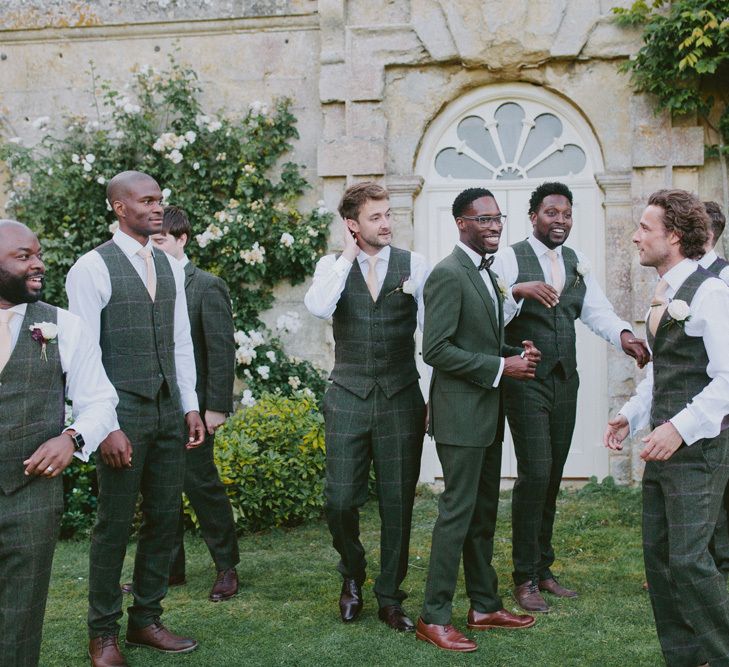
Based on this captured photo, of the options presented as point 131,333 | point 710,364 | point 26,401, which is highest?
point 131,333

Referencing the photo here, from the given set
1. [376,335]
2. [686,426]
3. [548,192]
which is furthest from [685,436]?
[548,192]

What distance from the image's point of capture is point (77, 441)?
3428mm

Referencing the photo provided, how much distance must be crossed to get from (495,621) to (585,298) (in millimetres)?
1938

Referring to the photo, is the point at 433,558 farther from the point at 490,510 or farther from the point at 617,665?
the point at 617,665

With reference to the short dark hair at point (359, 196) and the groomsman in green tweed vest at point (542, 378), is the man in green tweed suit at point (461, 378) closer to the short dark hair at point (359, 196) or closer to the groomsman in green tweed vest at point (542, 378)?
the short dark hair at point (359, 196)

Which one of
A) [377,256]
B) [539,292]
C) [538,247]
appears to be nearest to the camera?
[377,256]

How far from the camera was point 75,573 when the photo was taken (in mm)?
6059

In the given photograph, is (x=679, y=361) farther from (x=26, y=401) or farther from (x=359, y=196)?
(x=26, y=401)

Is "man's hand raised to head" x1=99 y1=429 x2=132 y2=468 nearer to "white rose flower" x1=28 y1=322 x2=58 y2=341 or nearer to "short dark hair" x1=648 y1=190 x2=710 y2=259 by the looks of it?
"white rose flower" x1=28 y1=322 x2=58 y2=341

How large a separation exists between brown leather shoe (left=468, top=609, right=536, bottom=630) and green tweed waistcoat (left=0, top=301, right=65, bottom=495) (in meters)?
2.33

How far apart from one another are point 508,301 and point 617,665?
189 centimetres

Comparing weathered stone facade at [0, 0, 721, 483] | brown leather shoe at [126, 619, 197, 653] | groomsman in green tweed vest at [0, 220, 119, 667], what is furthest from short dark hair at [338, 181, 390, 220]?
weathered stone facade at [0, 0, 721, 483]

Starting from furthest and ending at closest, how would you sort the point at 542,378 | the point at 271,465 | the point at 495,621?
1. the point at 271,465
2. the point at 542,378
3. the point at 495,621

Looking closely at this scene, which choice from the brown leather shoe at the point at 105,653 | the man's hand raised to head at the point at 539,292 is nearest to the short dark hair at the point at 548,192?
the man's hand raised to head at the point at 539,292
